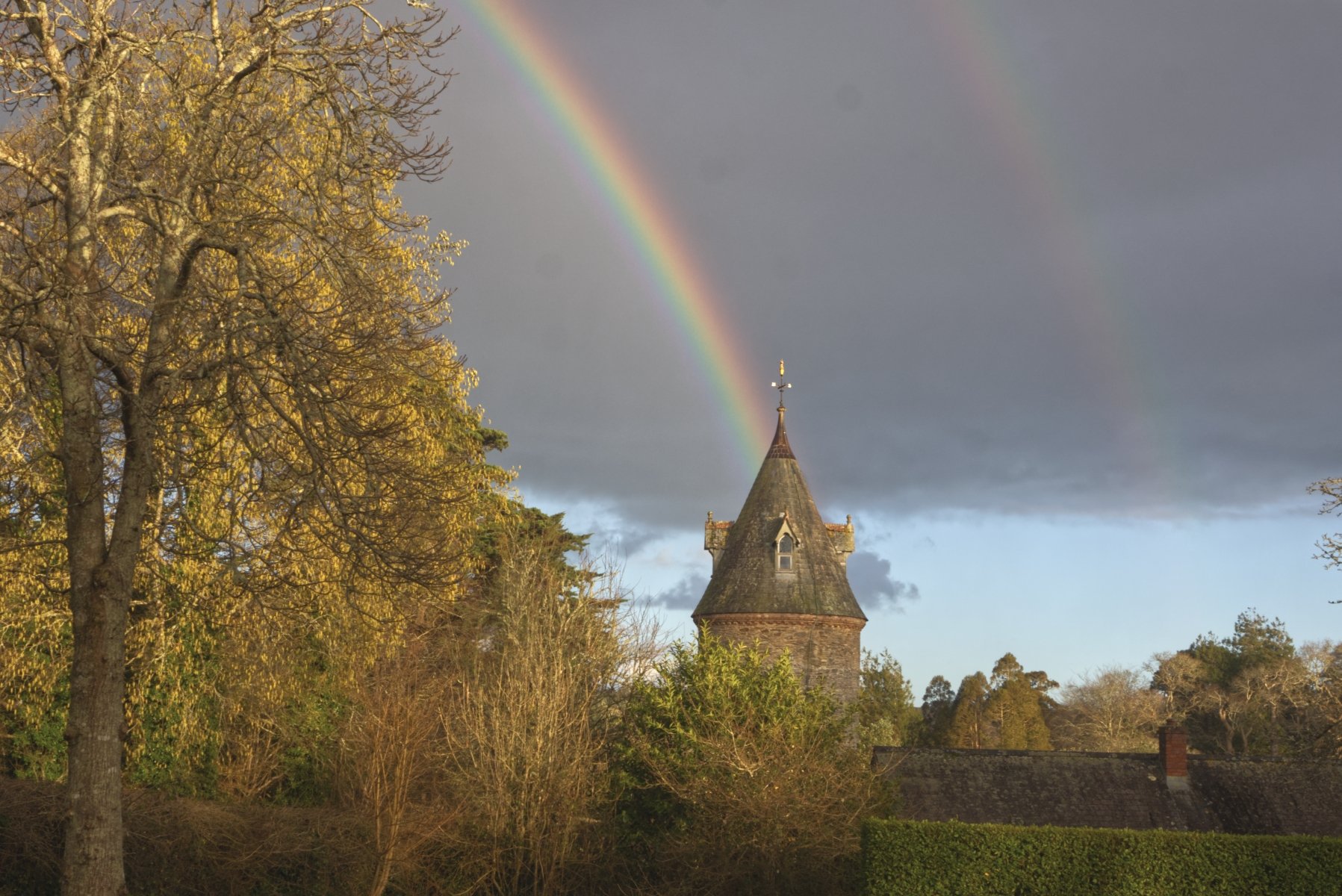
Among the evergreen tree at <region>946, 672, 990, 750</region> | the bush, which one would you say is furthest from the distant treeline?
the bush

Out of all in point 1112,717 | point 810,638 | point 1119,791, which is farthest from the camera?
point 1112,717

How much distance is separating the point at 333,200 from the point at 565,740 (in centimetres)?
1087

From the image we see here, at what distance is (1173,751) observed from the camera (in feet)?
101

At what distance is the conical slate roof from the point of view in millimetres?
39031

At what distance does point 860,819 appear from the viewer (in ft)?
67.5

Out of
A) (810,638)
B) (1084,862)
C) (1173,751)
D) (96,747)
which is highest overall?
(810,638)

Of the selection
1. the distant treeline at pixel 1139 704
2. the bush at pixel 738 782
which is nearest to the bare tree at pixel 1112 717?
the distant treeline at pixel 1139 704

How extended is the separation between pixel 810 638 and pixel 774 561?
9.17 feet

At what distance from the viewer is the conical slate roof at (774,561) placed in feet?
128

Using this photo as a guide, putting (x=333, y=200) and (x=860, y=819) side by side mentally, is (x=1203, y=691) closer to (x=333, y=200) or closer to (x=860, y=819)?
(x=860, y=819)

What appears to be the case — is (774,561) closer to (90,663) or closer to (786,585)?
(786,585)

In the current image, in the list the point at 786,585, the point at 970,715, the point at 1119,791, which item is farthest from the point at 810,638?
the point at 970,715

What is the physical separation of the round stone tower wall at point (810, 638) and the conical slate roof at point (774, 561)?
244 mm

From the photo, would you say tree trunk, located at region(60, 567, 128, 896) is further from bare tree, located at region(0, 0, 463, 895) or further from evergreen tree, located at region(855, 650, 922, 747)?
evergreen tree, located at region(855, 650, 922, 747)
